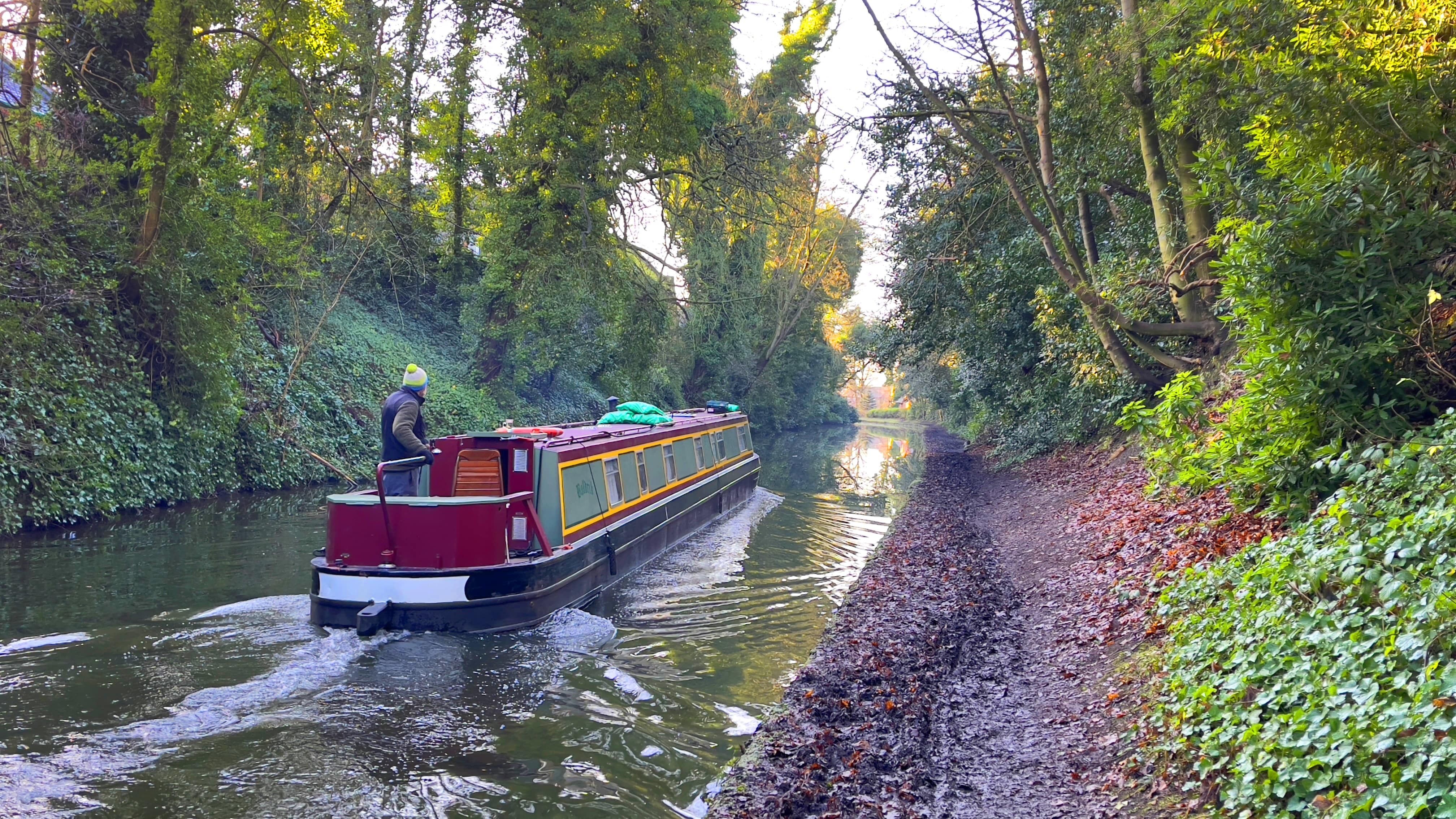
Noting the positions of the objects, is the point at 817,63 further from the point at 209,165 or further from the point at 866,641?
the point at 866,641

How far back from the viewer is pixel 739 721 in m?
5.95

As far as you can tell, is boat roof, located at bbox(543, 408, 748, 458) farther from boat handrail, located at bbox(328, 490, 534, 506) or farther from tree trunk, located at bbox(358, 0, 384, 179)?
tree trunk, located at bbox(358, 0, 384, 179)

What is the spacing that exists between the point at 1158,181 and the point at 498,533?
837 centimetres

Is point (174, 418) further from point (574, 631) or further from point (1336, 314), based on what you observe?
point (1336, 314)

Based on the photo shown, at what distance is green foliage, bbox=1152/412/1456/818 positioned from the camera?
3.00m

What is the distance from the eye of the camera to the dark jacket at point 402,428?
332 inches

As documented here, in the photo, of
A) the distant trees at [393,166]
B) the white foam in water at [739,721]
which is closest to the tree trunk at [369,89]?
the distant trees at [393,166]

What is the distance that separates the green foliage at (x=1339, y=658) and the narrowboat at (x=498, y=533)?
5467 mm

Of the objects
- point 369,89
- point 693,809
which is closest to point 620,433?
point 693,809

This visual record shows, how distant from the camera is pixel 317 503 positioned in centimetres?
1421

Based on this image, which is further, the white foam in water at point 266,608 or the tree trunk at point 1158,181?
the tree trunk at point 1158,181

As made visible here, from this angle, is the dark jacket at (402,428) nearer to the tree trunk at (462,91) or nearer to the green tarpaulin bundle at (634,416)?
the green tarpaulin bundle at (634,416)

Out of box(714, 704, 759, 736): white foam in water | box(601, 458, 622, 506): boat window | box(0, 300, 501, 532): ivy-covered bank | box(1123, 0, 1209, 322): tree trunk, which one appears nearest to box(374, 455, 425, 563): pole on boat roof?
box(601, 458, 622, 506): boat window

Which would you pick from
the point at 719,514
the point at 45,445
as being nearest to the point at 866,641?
the point at 719,514
